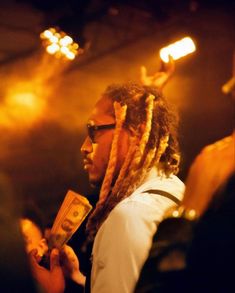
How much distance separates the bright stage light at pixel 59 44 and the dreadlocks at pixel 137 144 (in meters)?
3.37

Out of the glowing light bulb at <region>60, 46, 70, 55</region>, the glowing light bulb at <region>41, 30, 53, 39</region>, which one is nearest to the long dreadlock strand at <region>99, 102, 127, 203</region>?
the glowing light bulb at <region>41, 30, 53, 39</region>

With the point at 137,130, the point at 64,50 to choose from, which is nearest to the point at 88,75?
the point at 64,50

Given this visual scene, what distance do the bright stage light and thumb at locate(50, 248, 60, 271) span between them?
3.78 meters

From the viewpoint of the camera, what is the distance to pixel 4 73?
686 cm

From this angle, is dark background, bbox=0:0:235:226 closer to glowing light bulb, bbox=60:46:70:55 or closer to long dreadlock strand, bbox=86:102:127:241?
glowing light bulb, bbox=60:46:70:55

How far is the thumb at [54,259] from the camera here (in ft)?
8.48

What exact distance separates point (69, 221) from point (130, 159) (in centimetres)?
53

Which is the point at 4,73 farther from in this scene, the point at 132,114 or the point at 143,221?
the point at 143,221

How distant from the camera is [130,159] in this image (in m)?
2.45

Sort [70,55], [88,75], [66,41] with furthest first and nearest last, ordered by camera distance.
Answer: [88,75]
[70,55]
[66,41]

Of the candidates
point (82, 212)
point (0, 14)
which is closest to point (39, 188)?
point (0, 14)

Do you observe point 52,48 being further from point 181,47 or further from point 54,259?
point 54,259

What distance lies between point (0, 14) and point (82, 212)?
4.46 m

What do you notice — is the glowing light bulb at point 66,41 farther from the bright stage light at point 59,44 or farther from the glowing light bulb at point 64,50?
the glowing light bulb at point 64,50
